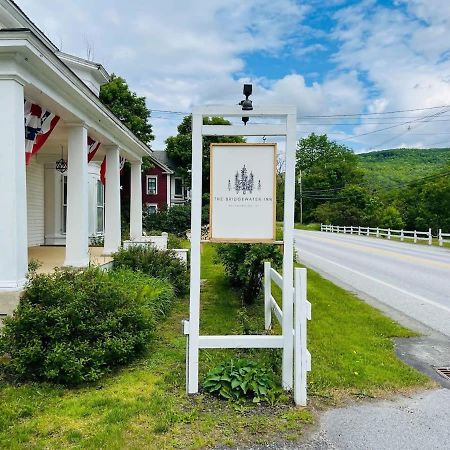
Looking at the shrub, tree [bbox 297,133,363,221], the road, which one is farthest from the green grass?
tree [bbox 297,133,363,221]

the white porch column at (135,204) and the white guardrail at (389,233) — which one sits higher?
the white porch column at (135,204)

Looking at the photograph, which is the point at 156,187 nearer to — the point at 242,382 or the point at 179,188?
the point at 179,188

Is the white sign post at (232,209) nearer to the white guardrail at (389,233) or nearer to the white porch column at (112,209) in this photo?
the white porch column at (112,209)

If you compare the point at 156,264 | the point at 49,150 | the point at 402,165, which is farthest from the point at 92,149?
the point at 402,165

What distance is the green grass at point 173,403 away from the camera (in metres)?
3.69

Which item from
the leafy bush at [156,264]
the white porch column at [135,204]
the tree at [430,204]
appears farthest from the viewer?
the tree at [430,204]

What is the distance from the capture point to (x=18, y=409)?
4.17 m

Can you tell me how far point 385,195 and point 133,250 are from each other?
2838 inches

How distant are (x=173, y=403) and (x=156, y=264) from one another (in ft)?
18.8

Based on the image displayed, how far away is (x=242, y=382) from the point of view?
4.55 meters

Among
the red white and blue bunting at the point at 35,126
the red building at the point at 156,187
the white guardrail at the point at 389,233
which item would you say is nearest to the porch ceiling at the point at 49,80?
the red white and blue bunting at the point at 35,126

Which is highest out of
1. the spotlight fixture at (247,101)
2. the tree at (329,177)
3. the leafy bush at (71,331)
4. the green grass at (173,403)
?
the tree at (329,177)

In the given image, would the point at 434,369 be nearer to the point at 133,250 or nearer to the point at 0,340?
the point at 0,340

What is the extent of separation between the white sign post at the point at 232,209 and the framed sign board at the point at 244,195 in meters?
0.01
